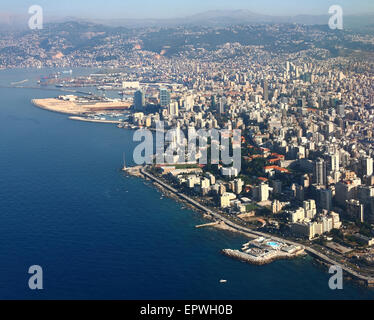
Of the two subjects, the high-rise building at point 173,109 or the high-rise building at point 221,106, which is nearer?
the high-rise building at point 173,109

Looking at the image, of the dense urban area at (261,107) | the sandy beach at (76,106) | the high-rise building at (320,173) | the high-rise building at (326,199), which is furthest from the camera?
the sandy beach at (76,106)

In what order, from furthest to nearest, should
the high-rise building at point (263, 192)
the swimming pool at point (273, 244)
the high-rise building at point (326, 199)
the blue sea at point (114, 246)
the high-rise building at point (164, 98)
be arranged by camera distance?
the high-rise building at point (164, 98) → the high-rise building at point (263, 192) → the high-rise building at point (326, 199) → the swimming pool at point (273, 244) → the blue sea at point (114, 246)

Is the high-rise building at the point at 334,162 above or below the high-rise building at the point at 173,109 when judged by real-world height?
below

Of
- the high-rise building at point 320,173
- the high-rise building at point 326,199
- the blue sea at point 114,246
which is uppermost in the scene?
the high-rise building at point 320,173

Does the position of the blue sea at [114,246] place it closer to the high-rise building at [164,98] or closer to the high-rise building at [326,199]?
the high-rise building at [326,199]

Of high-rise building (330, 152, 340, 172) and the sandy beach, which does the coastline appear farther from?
the sandy beach

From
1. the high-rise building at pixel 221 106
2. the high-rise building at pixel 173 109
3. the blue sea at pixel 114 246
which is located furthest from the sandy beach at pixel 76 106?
the blue sea at pixel 114 246

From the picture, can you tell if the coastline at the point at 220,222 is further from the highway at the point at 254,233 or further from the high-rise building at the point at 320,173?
the high-rise building at the point at 320,173

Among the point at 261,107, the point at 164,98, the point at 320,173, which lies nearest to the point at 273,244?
the point at 320,173
